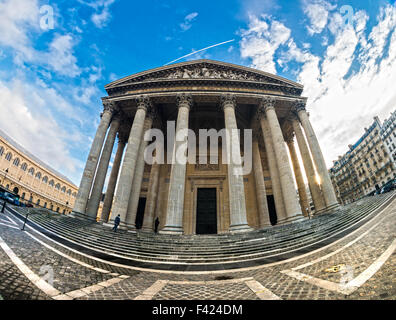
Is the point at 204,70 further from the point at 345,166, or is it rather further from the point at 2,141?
the point at 345,166

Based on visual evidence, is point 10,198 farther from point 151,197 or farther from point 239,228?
point 239,228

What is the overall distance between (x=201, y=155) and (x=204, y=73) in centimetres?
865

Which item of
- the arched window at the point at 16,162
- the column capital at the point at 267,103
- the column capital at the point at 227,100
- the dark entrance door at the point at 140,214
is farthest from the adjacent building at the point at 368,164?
the arched window at the point at 16,162

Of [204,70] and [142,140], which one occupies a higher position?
[204,70]

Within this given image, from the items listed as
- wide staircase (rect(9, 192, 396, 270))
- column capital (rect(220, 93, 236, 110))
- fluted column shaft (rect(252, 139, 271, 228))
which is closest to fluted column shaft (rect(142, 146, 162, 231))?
wide staircase (rect(9, 192, 396, 270))

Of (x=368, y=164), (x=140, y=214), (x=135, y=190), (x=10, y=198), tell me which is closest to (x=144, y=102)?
(x=135, y=190)

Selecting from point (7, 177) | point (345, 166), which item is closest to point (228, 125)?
point (7, 177)

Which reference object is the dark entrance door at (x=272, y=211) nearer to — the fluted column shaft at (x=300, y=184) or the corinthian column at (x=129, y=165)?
the fluted column shaft at (x=300, y=184)

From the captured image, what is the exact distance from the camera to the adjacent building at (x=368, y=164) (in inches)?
1370

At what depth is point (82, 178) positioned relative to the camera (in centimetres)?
1338

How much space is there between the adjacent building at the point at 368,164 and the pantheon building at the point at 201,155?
31.7 metres

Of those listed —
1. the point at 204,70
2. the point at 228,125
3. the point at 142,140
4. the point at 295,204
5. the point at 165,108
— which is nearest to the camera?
the point at 295,204
